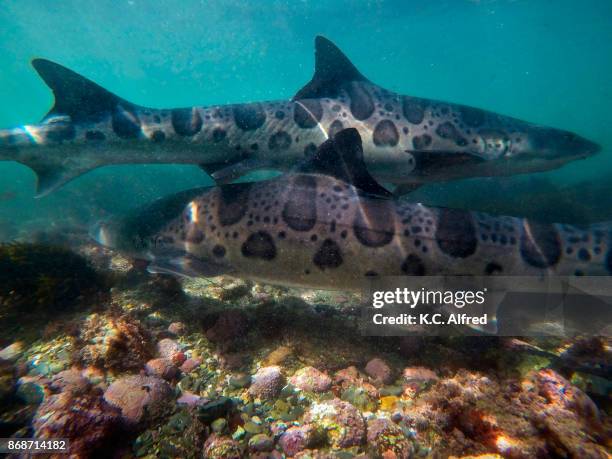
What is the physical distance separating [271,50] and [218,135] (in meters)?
69.3

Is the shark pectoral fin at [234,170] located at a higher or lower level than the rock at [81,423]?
higher

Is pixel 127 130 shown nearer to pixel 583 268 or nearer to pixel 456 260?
pixel 456 260

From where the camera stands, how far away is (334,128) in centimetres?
606

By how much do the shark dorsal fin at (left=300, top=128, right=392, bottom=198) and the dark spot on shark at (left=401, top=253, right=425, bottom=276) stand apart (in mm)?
937

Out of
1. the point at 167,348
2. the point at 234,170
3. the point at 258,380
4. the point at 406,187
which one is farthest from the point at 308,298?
the point at 406,187

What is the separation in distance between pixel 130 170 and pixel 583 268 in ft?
95.0

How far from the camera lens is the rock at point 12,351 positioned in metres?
3.87

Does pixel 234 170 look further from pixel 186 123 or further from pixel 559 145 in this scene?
pixel 559 145

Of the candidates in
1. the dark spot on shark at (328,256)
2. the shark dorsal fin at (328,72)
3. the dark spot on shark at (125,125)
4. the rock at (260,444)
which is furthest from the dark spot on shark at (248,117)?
the rock at (260,444)

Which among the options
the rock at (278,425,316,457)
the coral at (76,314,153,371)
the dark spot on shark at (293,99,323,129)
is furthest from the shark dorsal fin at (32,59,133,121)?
the rock at (278,425,316,457)

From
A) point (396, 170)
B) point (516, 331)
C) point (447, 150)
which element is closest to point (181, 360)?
point (516, 331)

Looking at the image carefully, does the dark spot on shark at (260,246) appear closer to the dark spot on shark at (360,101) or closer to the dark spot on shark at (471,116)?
the dark spot on shark at (360,101)

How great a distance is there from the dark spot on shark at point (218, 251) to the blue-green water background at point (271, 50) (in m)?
12.2

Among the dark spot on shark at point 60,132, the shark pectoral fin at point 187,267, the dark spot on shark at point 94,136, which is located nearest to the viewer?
the shark pectoral fin at point 187,267
